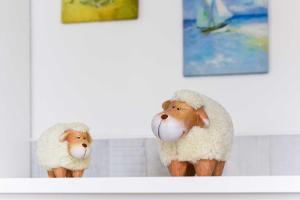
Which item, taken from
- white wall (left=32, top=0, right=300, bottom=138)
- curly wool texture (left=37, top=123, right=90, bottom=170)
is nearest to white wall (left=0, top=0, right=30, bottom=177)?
white wall (left=32, top=0, right=300, bottom=138)

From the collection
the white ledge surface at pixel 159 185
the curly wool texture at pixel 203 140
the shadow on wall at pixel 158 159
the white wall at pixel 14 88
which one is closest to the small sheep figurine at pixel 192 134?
the curly wool texture at pixel 203 140

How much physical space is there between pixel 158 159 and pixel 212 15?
414 mm

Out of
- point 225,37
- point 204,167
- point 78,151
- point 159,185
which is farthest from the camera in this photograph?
point 225,37

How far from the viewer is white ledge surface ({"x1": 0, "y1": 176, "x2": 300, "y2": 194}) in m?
1.17

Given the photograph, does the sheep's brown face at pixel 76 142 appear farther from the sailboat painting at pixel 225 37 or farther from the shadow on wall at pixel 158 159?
the sailboat painting at pixel 225 37

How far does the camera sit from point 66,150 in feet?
4.80

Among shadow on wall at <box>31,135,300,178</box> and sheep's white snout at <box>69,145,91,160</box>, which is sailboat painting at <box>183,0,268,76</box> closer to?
shadow on wall at <box>31,135,300,178</box>

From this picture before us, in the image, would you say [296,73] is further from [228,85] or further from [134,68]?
[134,68]

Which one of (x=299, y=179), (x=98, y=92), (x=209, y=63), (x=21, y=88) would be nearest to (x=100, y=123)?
(x=98, y=92)

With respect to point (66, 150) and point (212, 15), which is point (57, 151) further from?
point (212, 15)

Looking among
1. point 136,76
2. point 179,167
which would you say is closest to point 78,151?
point 179,167

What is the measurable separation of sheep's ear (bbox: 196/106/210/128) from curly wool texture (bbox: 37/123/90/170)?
11.2 inches

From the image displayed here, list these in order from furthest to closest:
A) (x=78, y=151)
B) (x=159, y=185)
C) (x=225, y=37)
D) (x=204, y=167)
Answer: (x=225, y=37) < (x=78, y=151) < (x=204, y=167) < (x=159, y=185)

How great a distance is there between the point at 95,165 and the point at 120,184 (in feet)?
1.52
